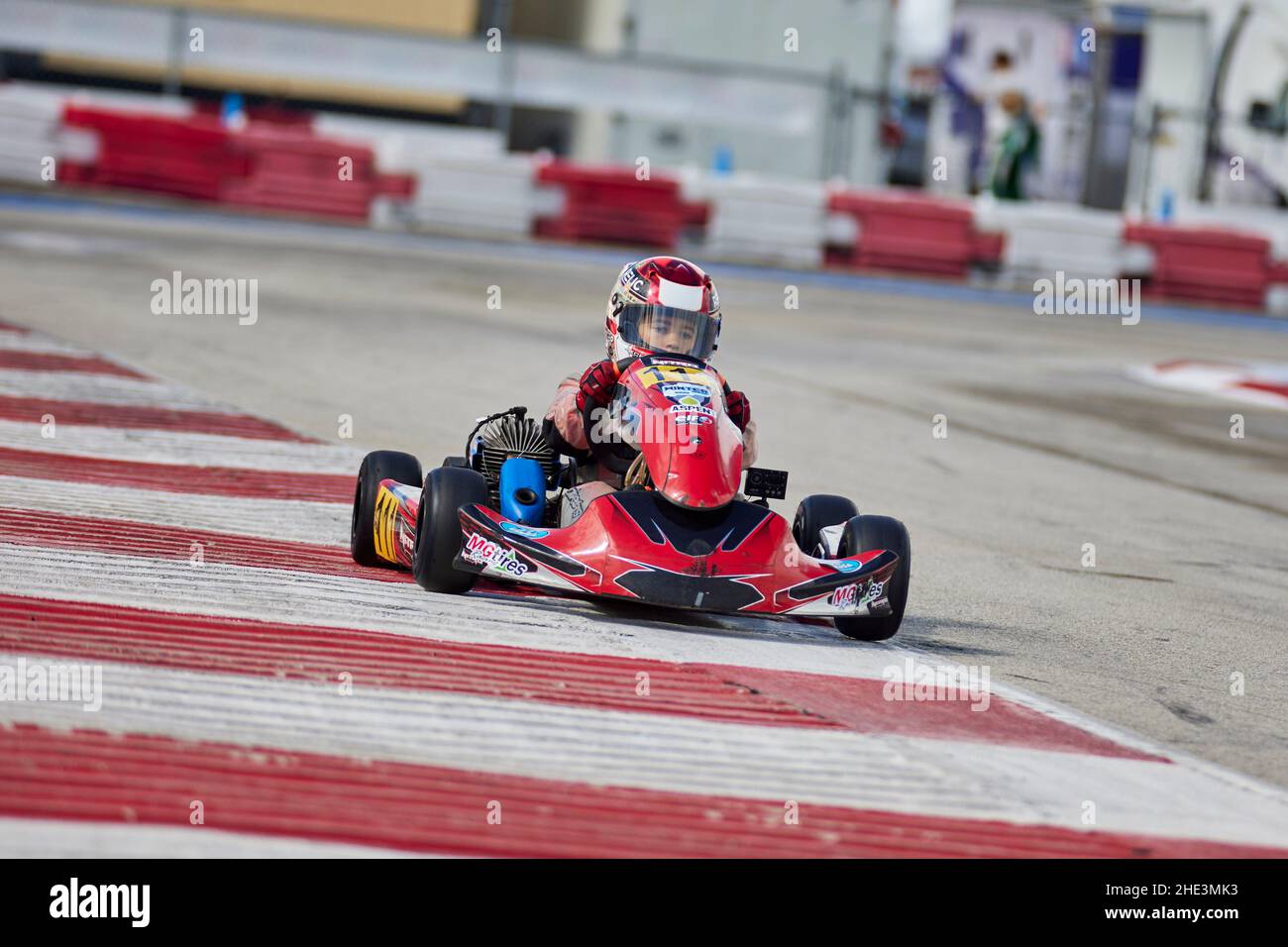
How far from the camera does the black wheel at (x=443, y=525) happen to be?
17.5ft

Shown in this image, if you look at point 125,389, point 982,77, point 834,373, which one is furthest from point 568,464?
point 982,77

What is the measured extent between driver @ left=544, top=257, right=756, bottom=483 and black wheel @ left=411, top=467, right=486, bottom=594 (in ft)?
1.53

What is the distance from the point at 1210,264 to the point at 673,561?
742 inches

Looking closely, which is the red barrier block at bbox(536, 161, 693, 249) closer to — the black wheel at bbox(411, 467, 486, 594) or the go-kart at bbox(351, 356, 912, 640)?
the go-kart at bbox(351, 356, 912, 640)

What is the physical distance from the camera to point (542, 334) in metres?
13.4

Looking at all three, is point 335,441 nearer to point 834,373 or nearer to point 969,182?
point 834,373

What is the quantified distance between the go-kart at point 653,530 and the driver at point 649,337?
0.04 meters

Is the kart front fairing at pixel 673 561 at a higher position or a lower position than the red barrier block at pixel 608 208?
lower

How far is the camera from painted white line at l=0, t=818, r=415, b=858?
125 inches

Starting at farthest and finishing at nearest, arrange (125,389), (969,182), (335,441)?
1. (969,182)
2. (125,389)
3. (335,441)

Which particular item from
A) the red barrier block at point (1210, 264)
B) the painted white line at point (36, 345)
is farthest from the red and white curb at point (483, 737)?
the red barrier block at point (1210, 264)

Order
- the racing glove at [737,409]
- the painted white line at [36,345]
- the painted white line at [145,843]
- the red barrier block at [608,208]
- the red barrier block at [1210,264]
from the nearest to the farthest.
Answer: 1. the painted white line at [145,843]
2. the racing glove at [737,409]
3. the painted white line at [36,345]
4. the red barrier block at [608,208]
5. the red barrier block at [1210,264]

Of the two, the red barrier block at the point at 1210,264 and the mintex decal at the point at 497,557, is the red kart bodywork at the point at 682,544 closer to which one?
the mintex decal at the point at 497,557
